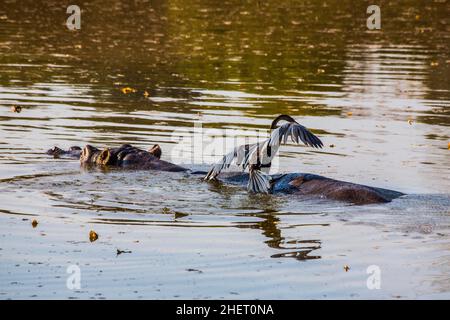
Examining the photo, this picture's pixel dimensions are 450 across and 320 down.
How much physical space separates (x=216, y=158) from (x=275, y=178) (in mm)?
2585

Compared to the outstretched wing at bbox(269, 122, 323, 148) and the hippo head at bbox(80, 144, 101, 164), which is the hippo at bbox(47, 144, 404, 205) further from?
the outstretched wing at bbox(269, 122, 323, 148)

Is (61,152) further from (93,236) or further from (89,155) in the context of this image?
(93,236)

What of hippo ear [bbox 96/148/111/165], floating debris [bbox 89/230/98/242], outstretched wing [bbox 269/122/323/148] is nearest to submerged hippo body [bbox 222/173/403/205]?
outstretched wing [bbox 269/122/323/148]

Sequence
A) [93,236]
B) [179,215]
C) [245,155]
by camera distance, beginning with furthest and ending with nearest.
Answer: [245,155]
[179,215]
[93,236]

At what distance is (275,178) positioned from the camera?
12484 millimetres

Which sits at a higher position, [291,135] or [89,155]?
[291,135]

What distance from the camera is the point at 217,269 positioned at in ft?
29.8

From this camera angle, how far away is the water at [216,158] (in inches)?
357

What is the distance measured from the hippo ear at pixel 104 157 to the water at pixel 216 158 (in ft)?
1.17

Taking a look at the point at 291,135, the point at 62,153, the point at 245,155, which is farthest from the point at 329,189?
the point at 62,153

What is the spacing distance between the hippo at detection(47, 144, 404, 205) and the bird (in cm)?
22

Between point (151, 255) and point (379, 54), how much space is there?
18885 mm

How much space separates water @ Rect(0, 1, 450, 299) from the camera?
906 cm
